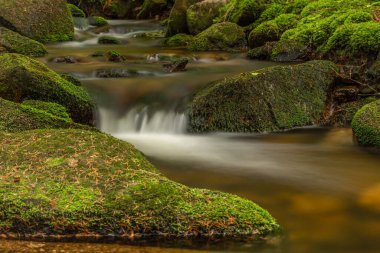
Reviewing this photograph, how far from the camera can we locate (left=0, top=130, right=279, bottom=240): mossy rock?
329cm

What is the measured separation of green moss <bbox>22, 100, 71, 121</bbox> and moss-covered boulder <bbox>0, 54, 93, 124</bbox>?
29 centimetres

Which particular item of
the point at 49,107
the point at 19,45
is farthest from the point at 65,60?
the point at 49,107

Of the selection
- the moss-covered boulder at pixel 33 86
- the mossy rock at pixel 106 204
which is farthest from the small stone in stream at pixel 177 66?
the mossy rock at pixel 106 204

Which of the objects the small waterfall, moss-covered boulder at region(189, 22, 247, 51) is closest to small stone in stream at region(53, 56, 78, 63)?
moss-covered boulder at region(189, 22, 247, 51)

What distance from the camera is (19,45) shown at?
39.5ft

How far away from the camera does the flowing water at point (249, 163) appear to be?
359cm

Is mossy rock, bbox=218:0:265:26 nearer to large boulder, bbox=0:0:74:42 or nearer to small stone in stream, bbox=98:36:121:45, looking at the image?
small stone in stream, bbox=98:36:121:45

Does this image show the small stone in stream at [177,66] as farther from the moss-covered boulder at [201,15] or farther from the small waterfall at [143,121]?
the moss-covered boulder at [201,15]

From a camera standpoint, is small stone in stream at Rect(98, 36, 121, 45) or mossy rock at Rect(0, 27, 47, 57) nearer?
mossy rock at Rect(0, 27, 47, 57)

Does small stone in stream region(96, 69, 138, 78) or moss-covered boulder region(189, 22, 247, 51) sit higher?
moss-covered boulder region(189, 22, 247, 51)

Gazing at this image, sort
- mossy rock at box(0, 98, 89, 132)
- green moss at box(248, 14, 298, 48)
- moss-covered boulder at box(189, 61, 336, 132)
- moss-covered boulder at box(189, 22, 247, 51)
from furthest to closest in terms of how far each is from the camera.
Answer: moss-covered boulder at box(189, 22, 247, 51)
green moss at box(248, 14, 298, 48)
moss-covered boulder at box(189, 61, 336, 132)
mossy rock at box(0, 98, 89, 132)

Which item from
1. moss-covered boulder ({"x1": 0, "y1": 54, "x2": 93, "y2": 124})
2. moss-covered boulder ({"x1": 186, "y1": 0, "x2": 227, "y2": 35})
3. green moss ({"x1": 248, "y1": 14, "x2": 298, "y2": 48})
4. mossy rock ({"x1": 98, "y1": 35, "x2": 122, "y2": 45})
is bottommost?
moss-covered boulder ({"x1": 0, "y1": 54, "x2": 93, "y2": 124})

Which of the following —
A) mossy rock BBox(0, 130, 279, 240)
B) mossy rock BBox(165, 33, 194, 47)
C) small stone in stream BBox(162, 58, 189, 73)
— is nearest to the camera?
mossy rock BBox(0, 130, 279, 240)

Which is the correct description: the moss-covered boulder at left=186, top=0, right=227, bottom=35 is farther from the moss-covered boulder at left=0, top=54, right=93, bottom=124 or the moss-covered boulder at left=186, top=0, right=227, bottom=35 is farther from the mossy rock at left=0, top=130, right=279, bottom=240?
the mossy rock at left=0, top=130, right=279, bottom=240
